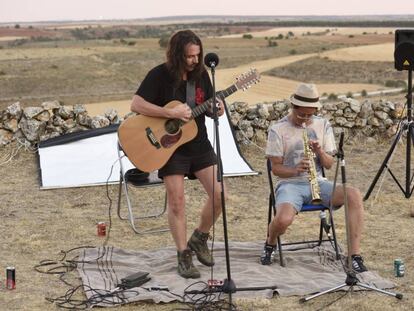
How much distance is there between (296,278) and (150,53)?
4537 centimetres

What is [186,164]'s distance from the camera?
224 inches

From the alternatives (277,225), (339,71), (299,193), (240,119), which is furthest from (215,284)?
(339,71)

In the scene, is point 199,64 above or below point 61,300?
above

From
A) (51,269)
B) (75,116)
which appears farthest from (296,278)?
(75,116)

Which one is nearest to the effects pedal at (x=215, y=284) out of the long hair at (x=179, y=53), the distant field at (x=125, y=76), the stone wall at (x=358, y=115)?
the long hair at (x=179, y=53)

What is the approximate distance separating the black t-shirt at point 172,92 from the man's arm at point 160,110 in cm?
4

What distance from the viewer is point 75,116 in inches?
403

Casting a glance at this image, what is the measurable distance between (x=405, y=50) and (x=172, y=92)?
300 centimetres

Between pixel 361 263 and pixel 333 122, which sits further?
pixel 333 122

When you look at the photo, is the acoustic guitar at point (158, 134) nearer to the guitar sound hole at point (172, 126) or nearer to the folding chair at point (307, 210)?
the guitar sound hole at point (172, 126)

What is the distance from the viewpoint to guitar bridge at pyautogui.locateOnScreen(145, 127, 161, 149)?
576 centimetres

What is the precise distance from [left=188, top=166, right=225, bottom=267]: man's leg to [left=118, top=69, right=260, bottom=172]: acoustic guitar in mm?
283

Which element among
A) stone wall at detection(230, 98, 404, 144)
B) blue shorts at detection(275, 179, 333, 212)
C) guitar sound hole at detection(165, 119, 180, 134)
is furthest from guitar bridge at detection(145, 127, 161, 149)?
stone wall at detection(230, 98, 404, 144)

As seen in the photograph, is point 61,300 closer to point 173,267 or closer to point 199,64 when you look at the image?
point 173,267
